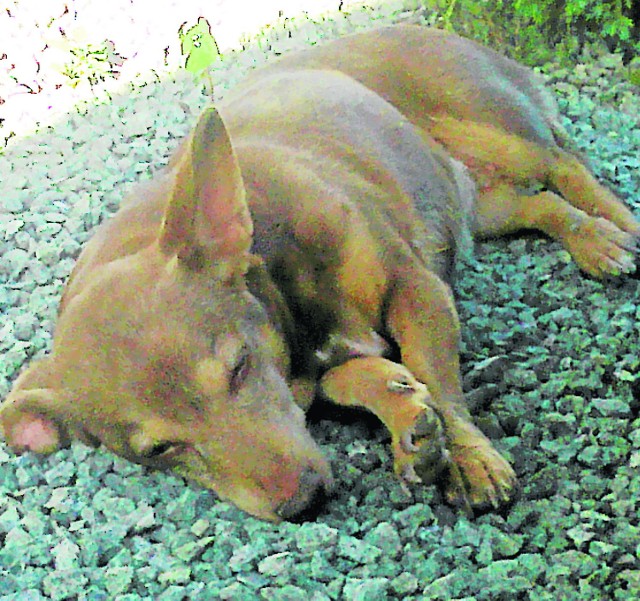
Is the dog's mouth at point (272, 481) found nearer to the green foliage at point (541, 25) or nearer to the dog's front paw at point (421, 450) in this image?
the dog's front paw at point (421, 450)

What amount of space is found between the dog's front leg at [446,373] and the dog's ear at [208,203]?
0.55 meters

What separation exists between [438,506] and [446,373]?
0.40 m

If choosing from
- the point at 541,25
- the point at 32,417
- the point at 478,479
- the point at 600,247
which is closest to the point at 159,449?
the point at 32,417

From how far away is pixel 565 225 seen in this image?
2885 millimetres

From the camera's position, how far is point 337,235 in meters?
2.31

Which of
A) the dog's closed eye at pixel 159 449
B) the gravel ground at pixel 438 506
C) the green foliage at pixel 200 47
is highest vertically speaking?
the green foliage at pixel 200 47

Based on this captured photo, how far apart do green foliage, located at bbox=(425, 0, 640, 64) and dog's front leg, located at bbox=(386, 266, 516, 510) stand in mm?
1772

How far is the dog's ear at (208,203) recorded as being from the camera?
186 cm

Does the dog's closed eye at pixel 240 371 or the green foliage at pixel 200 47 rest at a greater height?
the green foliage at pixel 200 47

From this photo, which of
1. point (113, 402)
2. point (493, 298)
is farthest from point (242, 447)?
point (493, 298)

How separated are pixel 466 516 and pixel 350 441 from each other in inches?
15.9

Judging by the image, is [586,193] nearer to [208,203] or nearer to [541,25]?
[541,25]

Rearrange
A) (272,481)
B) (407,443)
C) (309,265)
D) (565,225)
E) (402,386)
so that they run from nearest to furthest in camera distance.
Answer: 1. (272,481)
2. (407,443)
3. (402,386)
4. (309,265)
5. (565,225)

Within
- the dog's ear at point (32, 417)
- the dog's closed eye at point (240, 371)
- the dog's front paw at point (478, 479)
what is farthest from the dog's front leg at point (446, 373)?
the dog's ear at point (32, 417)
